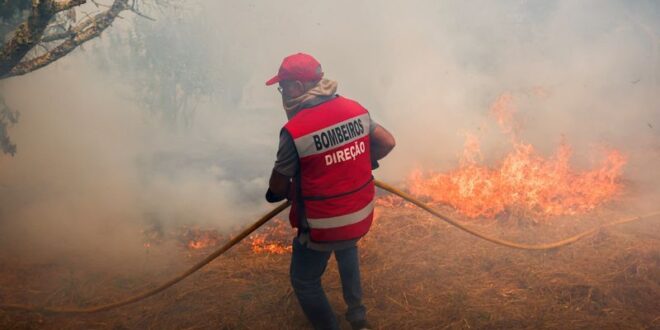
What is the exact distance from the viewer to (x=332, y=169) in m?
2.72

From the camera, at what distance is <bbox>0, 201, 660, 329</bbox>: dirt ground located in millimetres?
3705

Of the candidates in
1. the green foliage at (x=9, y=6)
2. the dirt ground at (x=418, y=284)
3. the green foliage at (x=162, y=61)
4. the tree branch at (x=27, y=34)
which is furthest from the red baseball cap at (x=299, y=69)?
the green foliage at (x=162, y=61)

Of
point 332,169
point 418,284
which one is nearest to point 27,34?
point 332,169

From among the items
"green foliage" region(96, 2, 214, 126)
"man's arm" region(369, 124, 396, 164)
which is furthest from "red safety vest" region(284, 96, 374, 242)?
"green foliage" region(96, 2, 214, 126)

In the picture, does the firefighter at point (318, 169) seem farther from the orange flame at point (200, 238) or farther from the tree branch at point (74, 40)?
the tree branch at point (74, 40)

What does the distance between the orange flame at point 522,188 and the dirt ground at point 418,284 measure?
0.38 m

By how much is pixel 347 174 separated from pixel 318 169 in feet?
0.73

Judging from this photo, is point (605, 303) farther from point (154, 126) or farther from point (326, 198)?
point (154, 126)

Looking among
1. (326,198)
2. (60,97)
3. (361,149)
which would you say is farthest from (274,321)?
(60,97)

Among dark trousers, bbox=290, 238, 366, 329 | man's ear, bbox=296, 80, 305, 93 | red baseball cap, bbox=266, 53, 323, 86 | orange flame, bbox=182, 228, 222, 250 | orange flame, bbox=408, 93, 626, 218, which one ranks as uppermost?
red baseball cap, bbox=266, 53, 323, 86

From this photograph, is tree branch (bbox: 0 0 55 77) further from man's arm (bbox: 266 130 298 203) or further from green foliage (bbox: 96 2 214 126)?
green foliage (bbox: 96 2 214 126)

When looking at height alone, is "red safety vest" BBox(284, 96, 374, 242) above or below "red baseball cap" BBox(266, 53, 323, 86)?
below

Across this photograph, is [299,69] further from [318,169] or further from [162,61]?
[162,61]

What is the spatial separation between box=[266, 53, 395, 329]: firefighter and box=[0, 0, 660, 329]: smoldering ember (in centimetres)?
1
